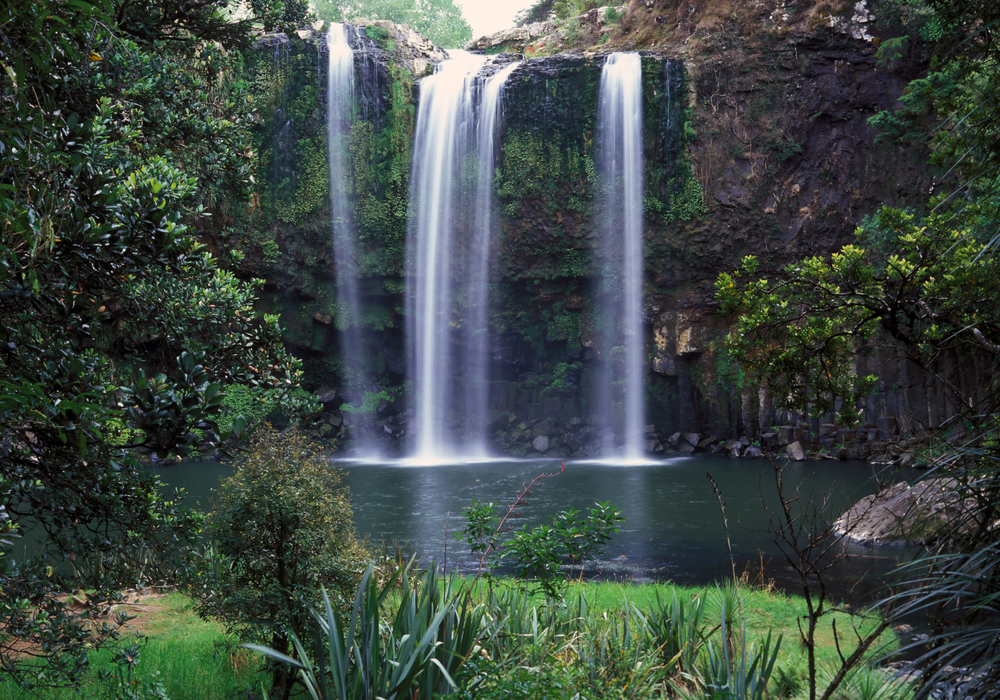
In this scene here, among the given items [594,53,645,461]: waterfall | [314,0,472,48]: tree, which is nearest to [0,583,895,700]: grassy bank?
[594,53,645,461]: waterfall

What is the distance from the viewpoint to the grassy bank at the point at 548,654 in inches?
144

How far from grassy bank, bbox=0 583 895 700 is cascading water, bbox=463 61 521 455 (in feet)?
66.1

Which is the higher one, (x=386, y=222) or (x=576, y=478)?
(x=386, y=222)

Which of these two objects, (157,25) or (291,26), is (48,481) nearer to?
(157,25)

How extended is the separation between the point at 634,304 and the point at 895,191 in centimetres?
973

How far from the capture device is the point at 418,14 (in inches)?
1873

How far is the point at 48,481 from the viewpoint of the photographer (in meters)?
3.73

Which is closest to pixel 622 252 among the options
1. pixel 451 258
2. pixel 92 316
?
pixel 451 258

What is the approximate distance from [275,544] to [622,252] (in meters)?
23.6

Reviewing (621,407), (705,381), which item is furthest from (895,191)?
(621,407)

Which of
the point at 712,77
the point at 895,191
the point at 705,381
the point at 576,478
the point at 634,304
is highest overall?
the point at 712,77

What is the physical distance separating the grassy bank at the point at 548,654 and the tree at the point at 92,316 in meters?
0.75

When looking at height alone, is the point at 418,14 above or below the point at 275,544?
above

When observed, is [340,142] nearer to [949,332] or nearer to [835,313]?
[835,313]
